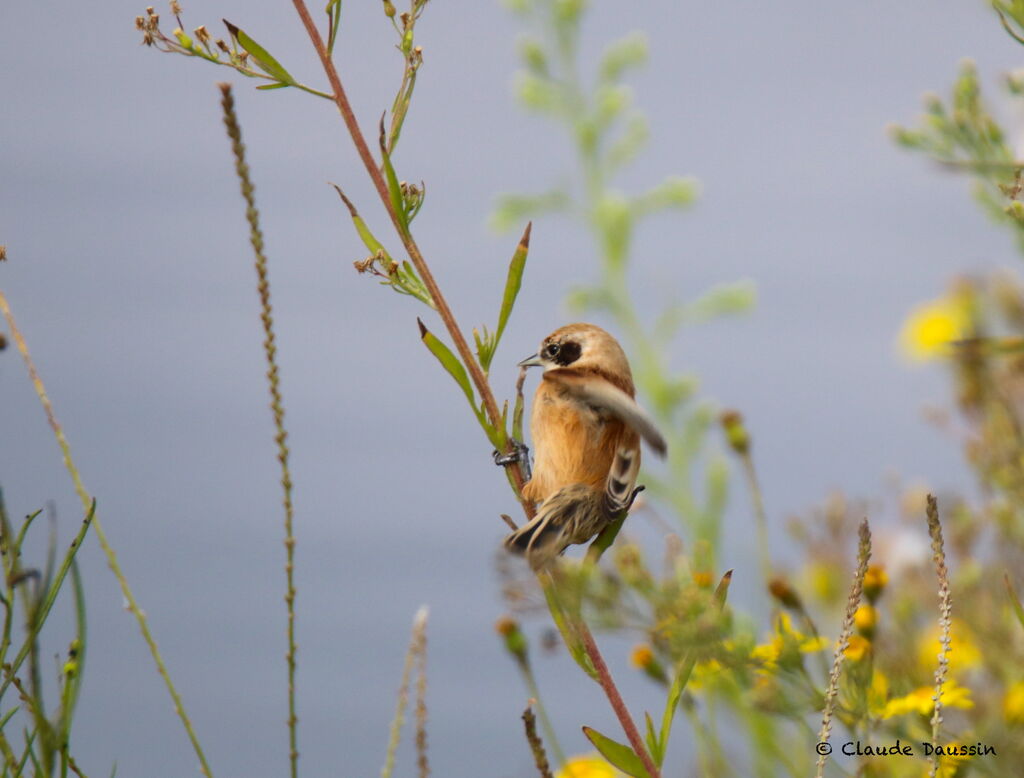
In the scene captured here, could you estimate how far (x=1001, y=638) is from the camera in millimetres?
1874

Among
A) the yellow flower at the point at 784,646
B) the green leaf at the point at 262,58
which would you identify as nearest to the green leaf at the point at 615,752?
the yellow flower at the point at 784,646

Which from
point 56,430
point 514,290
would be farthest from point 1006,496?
point 56,430

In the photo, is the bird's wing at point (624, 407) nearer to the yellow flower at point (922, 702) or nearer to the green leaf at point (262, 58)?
the green leaf at point (262, 58)

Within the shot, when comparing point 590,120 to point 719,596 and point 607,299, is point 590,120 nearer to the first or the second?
point 607,299

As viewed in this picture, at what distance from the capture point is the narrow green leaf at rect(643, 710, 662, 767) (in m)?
1.21

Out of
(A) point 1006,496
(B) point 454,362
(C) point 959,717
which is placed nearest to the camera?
(B) point 454,362

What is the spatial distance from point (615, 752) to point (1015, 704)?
88 centimetres

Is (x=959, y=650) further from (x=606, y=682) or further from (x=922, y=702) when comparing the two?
(x=606, y=682)

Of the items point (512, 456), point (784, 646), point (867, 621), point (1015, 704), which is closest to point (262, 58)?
point (512, 456)

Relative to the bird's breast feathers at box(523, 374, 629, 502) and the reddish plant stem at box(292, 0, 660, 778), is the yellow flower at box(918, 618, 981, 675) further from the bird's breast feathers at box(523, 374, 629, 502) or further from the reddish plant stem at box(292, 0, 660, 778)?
the reddish plant stem at box(292, 0, 660, 778)

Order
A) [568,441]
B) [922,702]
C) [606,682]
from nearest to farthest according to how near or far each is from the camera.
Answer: [606,682], [568,441], [922,702]

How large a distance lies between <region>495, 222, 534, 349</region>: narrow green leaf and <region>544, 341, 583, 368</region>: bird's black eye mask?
0.40m

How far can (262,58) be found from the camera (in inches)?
49.7

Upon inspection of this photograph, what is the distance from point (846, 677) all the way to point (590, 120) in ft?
8.56
